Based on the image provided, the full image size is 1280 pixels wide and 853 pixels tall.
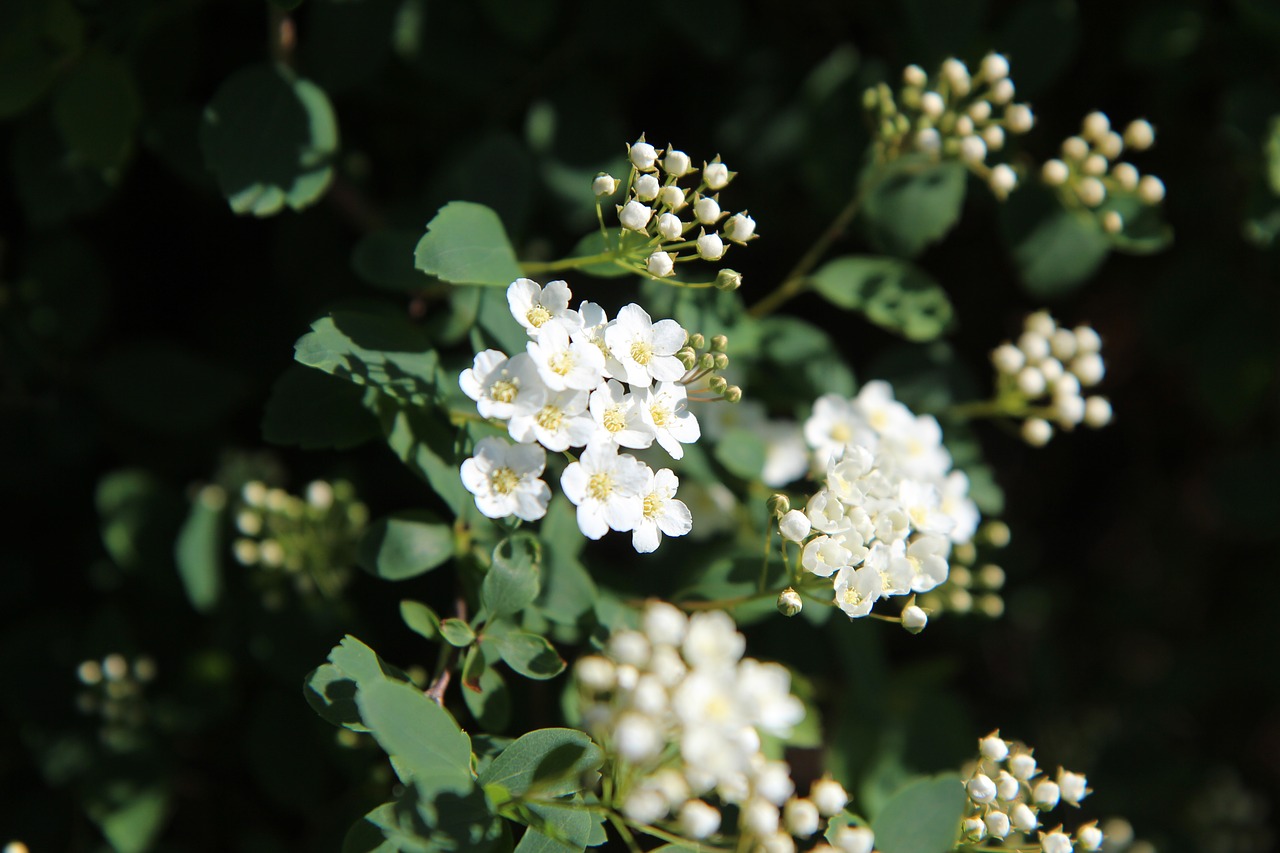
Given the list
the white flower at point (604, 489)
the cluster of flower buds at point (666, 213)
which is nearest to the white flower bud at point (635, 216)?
the cluster of flower buds at point (666, 213)

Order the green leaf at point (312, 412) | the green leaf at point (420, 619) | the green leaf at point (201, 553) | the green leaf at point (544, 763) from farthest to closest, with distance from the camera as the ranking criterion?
1. the green leaf at point (201, 553)
2. the green leaf at point (312, 412)
3. the green leaf at point (420, 619)
4. the green leaf at point (544, 763)

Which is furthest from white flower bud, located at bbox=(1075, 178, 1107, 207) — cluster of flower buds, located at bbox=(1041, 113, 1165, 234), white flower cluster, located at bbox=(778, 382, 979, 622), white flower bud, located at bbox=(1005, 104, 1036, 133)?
white flower cluster, located at bbox=(778, 382, 979, 622)

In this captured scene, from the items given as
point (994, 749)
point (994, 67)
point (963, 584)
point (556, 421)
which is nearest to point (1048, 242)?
point (994, 67)

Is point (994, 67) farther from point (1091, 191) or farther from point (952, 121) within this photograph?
point (1091, 191)

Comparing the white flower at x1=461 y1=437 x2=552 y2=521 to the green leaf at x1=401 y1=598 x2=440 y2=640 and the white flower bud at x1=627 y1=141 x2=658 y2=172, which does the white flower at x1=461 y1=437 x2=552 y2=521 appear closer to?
the green leaf at x1=401 y1=598 x2=440 y2=640

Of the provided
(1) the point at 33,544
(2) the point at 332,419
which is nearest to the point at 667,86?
(2) the point at 332,419

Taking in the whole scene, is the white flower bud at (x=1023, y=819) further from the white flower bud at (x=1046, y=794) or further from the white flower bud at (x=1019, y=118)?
the white flower bud at (x=1019, y=118)
